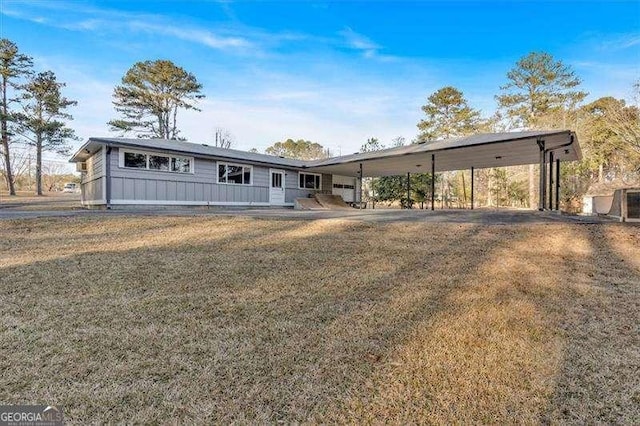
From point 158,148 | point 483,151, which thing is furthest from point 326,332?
point 158,148

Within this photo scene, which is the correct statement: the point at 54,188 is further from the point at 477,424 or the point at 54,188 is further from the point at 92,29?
the point at 477,424

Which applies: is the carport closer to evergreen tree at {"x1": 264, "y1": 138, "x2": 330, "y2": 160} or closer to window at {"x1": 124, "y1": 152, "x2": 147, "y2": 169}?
window at {"x1": 124, "y1": 152, "x2": 147, "y2": 169}

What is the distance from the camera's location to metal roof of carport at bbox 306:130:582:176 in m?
9.30

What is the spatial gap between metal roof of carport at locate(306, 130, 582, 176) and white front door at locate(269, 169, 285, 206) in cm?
180

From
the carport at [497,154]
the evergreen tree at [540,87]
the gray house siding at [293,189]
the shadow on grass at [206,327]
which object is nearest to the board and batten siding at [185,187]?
the gray house siding at [293,189]

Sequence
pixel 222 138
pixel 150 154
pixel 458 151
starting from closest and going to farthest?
pixel 458 151
pixel 150 154
pixel 222 138

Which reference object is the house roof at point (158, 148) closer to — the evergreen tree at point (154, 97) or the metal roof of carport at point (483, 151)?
the metal roof of carport at point (483, 151)

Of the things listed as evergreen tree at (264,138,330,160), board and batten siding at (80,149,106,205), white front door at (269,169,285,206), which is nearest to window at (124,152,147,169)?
board and batten siding at (80,149,106,205)

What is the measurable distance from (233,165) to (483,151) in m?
10.0

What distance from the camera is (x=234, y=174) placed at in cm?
1446

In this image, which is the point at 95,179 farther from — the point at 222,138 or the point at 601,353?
the point at 222,138

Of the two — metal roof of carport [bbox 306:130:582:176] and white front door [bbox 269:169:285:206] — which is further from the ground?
metal roof of carport [bbox 306:130:582:176]

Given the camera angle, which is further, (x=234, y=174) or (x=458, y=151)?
(x=234, y=174)

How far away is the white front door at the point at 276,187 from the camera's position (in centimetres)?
1594
